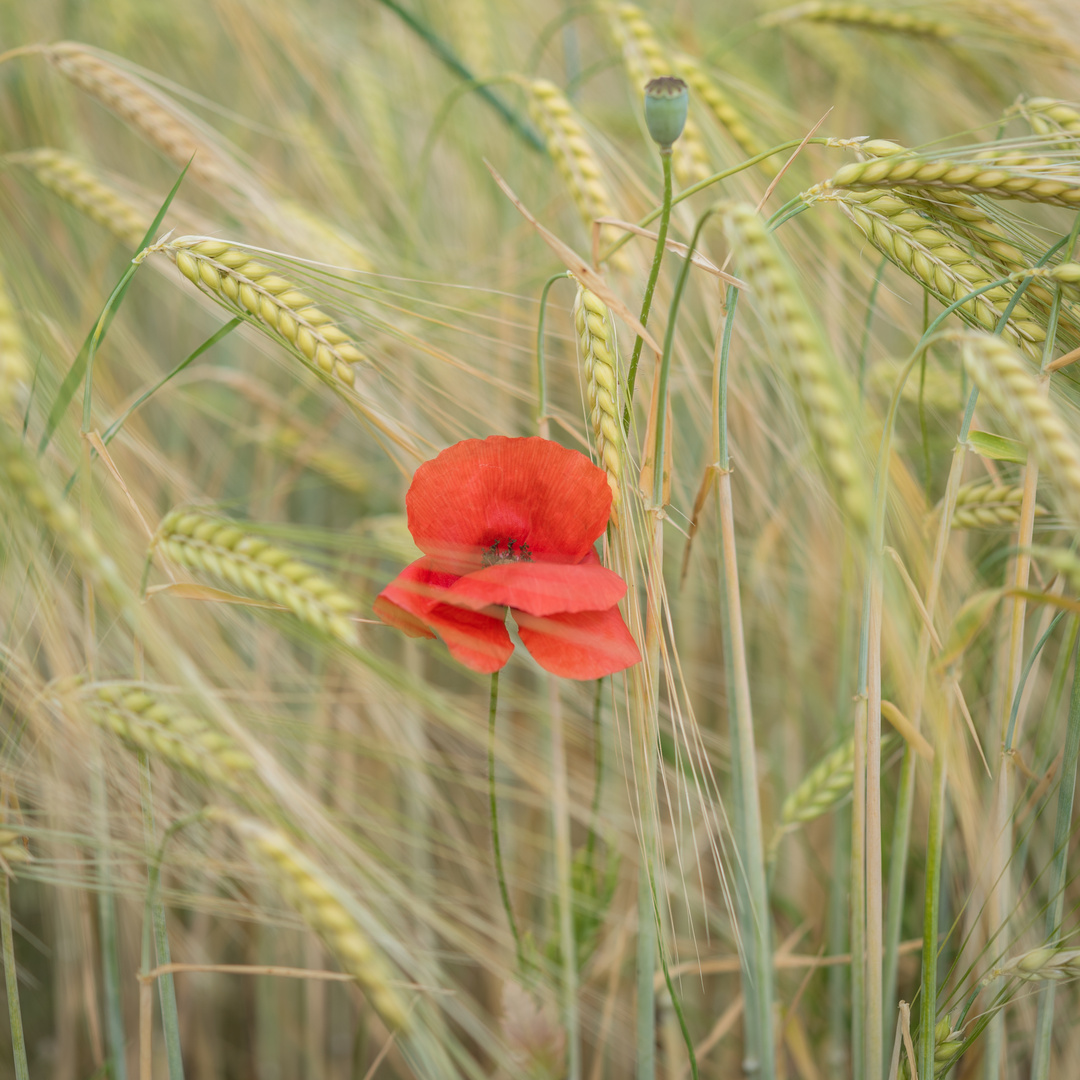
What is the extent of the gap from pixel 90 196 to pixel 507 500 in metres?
0.52

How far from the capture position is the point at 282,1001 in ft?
2.68

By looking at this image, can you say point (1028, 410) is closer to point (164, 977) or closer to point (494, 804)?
point (494, 804)

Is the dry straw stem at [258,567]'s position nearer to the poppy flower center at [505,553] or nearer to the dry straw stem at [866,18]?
the poppy flower center at [505,553]

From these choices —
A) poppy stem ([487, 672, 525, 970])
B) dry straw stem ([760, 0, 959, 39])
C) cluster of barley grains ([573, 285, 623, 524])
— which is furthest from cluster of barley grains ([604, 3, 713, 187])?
poppy stem ([487, 672, 525, 970])

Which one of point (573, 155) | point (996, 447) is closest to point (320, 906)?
point (996, 447)

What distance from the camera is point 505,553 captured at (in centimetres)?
50

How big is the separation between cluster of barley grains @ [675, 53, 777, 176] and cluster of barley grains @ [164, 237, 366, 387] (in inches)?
17.7

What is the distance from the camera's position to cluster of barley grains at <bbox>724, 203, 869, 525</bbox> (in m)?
0.31

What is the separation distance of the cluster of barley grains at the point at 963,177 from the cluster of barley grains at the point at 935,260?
0.07 ft

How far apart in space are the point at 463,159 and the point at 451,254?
0.57 feet

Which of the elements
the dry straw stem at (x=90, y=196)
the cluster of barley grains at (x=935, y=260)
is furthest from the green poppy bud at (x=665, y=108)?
the dry straw stem at (x=90, y=196)

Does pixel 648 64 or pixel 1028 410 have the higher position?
pixel 648 64

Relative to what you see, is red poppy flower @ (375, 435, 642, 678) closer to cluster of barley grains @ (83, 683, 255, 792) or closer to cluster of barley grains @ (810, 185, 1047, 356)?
cluster of barley grains @ (83, 683, 255, 792)

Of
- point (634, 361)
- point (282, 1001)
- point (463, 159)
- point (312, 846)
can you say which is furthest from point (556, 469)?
point (463, 159)
